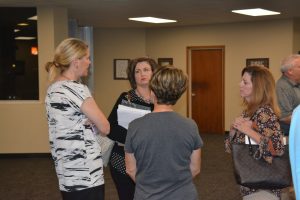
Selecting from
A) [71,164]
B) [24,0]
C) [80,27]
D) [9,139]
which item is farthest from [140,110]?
[80,27]

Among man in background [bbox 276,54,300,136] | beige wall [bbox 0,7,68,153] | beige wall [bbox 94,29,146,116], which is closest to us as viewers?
man in background [bbox 276,54,300,136]

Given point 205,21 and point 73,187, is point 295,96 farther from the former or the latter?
point 205,21

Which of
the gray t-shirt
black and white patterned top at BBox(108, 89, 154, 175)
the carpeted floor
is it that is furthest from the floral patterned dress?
the carpeted floor

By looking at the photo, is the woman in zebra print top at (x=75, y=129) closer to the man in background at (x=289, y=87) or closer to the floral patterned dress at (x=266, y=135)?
the floral patterned dress at (x=266, y=135)

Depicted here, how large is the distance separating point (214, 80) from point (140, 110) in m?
8.18

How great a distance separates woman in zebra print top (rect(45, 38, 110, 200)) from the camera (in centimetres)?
228

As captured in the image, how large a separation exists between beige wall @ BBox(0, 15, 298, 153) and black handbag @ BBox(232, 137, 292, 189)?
5.80 metres

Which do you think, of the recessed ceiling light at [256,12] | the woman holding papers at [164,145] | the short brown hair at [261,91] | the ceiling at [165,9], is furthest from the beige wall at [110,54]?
the woman holding papers at [164,145]

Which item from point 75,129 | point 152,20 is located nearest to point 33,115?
point 152,20

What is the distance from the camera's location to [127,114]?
2777 mm

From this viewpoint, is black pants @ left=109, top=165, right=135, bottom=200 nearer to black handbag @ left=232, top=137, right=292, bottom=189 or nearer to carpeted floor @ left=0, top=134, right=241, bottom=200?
black handbag @ left=232, top=137, right=292, bottom=189

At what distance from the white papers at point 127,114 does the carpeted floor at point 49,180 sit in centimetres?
248

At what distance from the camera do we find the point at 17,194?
5328 millimetres

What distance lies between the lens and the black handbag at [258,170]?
7.77 feet
